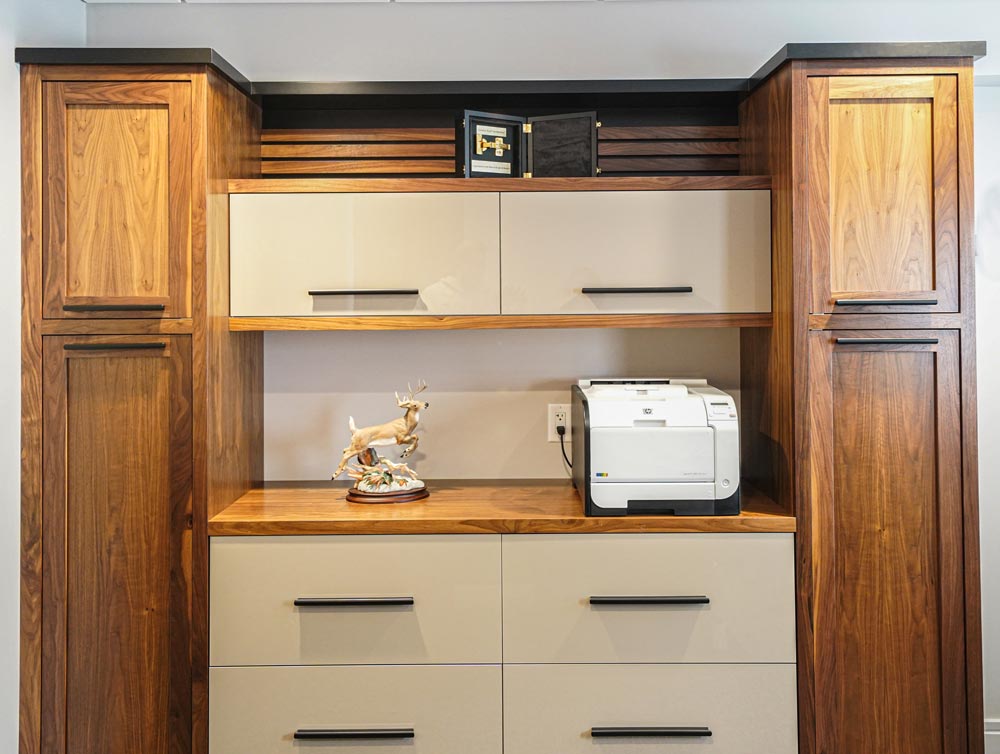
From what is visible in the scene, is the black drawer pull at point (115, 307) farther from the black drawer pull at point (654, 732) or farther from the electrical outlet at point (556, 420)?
the black drawer pull at point (654, 732)

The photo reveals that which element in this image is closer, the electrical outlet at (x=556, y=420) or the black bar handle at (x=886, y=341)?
the black bar handle at (x=886, y=341)

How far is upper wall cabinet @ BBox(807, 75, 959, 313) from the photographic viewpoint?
1.93 metres

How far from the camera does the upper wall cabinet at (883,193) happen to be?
6.34 ft

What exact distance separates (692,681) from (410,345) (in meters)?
1.25

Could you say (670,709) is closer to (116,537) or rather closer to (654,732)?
(654,732)

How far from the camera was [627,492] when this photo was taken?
196cm

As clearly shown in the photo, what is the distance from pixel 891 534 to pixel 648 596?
2.08 ft

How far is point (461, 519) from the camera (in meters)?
1.95

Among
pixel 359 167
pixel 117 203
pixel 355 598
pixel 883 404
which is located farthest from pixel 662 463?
pixel 117 203

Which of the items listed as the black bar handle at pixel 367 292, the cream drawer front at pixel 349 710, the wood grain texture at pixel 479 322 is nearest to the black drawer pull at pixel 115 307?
the wood grain texture at pixel 479 322

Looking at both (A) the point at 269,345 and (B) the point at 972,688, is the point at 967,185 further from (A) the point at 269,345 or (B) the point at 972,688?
(A) the point at 269,345

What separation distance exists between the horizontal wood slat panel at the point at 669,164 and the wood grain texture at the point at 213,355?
1.10m

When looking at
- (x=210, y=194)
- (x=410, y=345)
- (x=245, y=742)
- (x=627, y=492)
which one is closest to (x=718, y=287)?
(x=627, y=492)

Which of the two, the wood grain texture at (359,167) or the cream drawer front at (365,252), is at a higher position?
the wood grain texture at (359,167)
